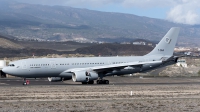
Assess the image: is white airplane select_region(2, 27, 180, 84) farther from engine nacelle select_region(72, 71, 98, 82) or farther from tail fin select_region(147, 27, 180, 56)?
tail fin select_region(147, 27, 180, 56)

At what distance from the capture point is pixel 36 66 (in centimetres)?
5962

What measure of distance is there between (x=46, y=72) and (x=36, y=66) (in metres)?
1.49

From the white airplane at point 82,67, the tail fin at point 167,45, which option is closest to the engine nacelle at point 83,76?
the white airplane at point 82,67

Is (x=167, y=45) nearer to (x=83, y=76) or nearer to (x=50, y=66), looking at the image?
(x=83, y=76)

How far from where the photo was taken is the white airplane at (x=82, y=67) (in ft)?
196

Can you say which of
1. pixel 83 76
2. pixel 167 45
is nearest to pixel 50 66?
pixel 83 76

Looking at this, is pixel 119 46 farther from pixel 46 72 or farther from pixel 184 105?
pixel 184 105

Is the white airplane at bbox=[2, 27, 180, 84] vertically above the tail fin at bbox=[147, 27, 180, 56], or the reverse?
the tail fin at bbox=[147, 27, 180, 56]

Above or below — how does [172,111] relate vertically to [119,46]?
below

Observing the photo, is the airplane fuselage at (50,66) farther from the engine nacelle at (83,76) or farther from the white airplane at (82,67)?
the engine nacelle at (83,76)

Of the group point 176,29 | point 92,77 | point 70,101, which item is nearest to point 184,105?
point 70,101

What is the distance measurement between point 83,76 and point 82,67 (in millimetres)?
2807

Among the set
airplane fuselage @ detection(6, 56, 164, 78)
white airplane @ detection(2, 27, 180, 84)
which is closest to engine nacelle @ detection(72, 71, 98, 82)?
white airplane @ detection(2, 27, 180, 84)

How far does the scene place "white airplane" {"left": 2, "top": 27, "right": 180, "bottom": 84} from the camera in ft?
196
